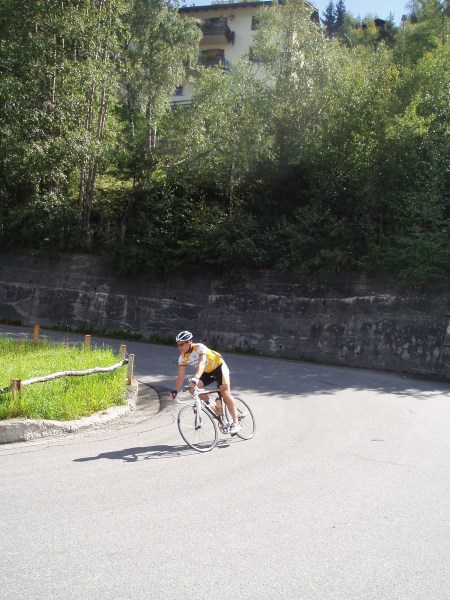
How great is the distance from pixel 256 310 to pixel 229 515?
16.8 metres

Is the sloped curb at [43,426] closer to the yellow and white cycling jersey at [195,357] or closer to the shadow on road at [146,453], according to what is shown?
the shadow on road at [146,453]

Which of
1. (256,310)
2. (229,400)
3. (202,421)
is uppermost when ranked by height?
(256,310)

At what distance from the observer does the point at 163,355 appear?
18859 mm

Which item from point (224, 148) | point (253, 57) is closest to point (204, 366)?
point (224, 148)

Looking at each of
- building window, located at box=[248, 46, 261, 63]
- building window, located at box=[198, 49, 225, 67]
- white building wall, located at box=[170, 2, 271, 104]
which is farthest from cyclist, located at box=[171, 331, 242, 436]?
building window, located at box=[198, 49, 225, 67]

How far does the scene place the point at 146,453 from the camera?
743cm

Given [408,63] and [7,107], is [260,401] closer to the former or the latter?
[7,107]

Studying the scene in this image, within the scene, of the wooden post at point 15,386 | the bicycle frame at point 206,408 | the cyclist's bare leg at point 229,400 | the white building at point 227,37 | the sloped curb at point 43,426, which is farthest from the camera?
the white building at point 227,37

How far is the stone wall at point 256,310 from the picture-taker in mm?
18781

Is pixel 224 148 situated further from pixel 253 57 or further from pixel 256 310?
pixel 256 310

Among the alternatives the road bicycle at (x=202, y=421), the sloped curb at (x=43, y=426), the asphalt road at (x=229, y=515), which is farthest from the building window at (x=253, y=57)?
the road bicycle at (x=202, y=421)

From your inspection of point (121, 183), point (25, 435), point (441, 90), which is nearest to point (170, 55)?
point (121, 183)

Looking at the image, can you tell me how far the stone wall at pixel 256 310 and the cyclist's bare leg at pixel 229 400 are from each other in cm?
1184

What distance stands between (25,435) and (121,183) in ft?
68.9
